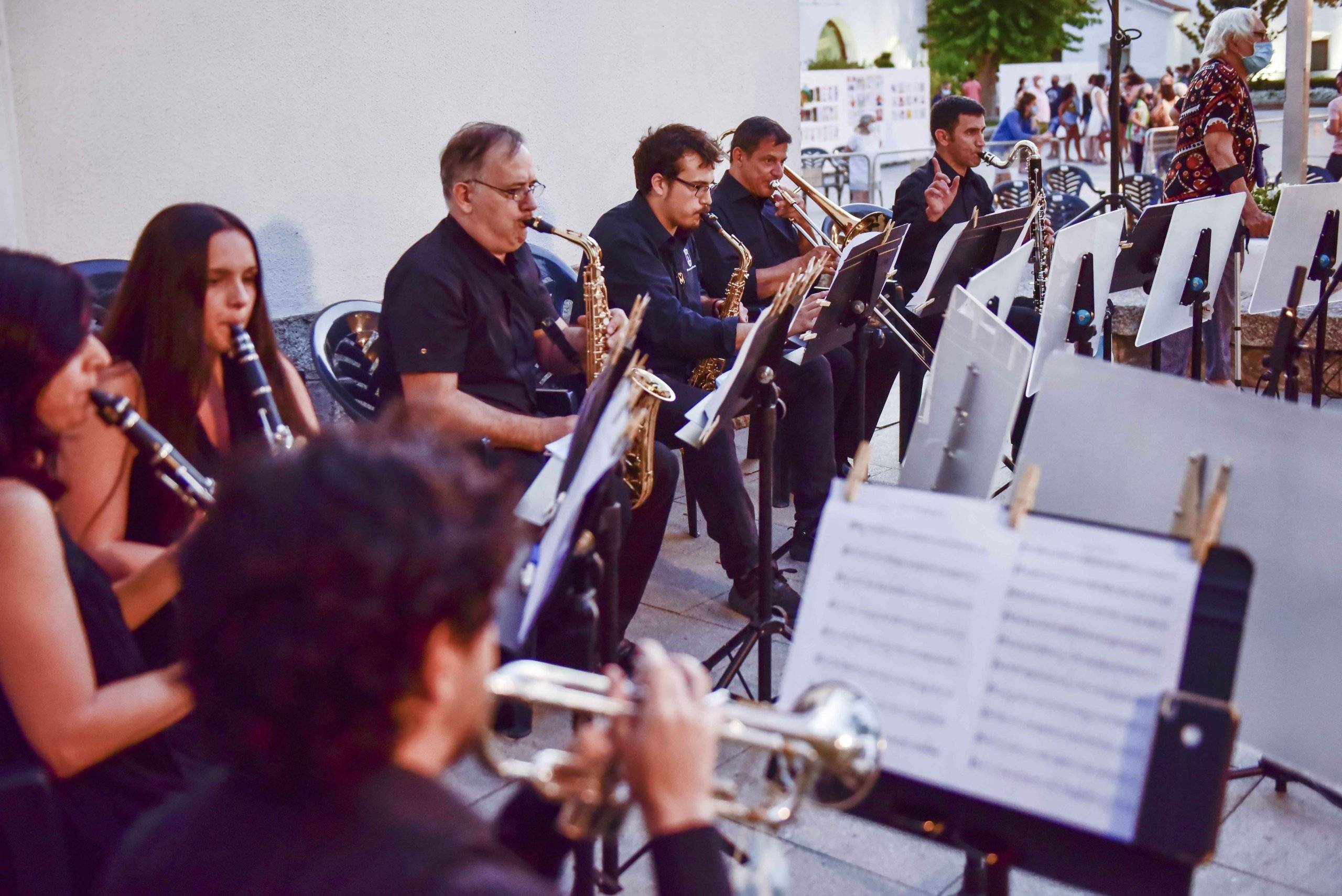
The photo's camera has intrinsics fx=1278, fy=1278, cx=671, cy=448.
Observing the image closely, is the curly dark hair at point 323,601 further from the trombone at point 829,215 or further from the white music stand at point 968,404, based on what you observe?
the trombone at point 829,215

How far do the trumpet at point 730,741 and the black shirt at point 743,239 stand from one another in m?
3.49

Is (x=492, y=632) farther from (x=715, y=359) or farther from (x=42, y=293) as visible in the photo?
(x=715, y=359)

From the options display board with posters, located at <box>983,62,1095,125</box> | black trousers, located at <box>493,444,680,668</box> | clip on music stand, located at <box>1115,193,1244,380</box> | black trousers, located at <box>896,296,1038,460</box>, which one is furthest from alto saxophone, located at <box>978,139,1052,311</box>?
display board with posters, located at <box>983,62,1095,125</box>

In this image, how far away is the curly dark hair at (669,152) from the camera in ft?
13.3

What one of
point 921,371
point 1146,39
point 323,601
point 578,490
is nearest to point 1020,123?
point 921,371

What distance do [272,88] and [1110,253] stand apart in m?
2.93

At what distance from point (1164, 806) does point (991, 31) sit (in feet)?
104

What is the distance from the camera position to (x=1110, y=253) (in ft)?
13.4

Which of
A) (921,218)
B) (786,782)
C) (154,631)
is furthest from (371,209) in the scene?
(786,782)

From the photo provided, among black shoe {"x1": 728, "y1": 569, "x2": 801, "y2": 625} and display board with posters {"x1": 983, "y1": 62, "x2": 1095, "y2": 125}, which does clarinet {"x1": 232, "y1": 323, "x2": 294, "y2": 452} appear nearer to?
black shoe {"x1": 728, "y1": 569, "x2": 801, "y2": 625}

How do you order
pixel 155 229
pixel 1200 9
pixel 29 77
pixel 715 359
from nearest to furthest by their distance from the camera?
pixel 155 229
pixel 29 77
pixel 715 359
pixel 1200 9

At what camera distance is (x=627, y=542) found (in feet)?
11.4

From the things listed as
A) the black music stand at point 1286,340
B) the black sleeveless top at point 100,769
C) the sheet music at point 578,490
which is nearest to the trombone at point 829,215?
the black music stand at point 1286,340

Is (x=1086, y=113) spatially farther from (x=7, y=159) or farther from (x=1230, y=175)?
(x=7, y=159)
